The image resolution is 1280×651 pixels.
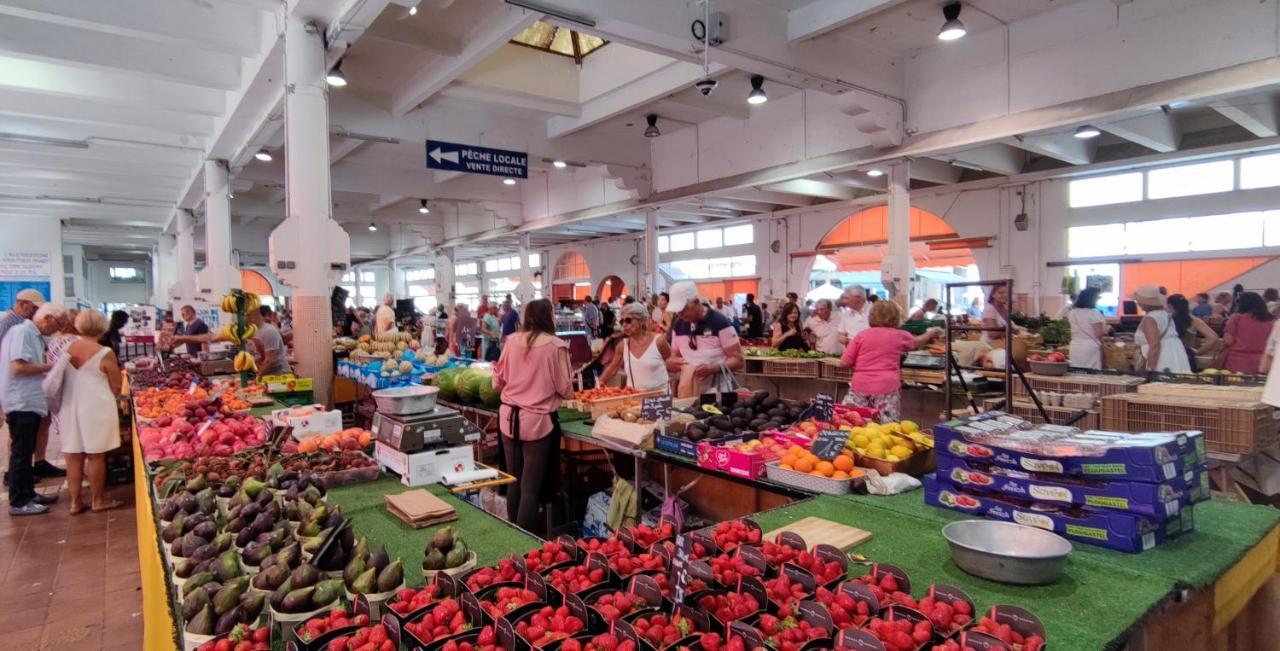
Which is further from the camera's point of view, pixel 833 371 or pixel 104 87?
pixel 833 371

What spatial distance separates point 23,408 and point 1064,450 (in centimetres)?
752

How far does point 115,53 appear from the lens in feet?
22.3

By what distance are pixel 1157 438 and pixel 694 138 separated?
32.5ft

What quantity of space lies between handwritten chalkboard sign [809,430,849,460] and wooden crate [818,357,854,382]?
4902mm

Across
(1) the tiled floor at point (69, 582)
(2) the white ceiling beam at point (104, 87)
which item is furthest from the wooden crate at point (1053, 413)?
(2) the white ceiling beam at point (104, 87)

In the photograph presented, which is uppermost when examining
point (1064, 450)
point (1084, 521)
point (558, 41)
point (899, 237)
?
point (558, 41)

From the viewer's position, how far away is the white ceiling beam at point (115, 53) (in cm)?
640

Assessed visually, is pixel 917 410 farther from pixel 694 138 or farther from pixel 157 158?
pixel 157 158

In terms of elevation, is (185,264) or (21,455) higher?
(185,264)

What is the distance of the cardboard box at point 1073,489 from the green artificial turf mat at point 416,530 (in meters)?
1.76

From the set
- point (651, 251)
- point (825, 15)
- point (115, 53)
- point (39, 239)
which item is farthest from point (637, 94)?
point (39, 239)

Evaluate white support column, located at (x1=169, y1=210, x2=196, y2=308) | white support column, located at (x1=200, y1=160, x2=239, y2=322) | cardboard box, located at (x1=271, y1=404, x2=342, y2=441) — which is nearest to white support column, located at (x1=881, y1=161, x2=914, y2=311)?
cardboard box, located at (x1=271, y1=404, x2=342, y2=441)

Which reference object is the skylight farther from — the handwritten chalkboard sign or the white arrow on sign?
the handwritten chalkboard sign

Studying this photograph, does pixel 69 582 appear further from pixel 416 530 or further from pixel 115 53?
pixel 115 53
